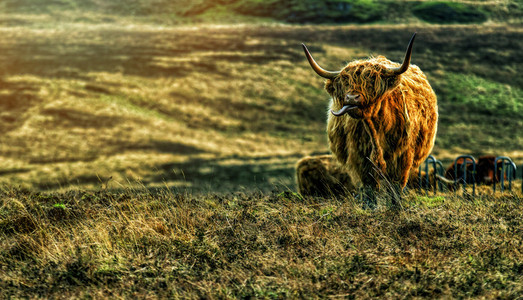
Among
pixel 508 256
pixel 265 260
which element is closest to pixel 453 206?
pixel 508 256

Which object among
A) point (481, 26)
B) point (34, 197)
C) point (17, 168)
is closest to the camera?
point (34, 197)

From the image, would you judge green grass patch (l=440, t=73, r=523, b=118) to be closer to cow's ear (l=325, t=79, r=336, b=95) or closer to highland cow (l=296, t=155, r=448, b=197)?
highland cow (l=296, t=155, r=448, b=197)

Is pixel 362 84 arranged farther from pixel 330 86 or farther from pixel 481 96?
pixel 481 96

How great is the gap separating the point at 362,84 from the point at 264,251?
2.43 metres

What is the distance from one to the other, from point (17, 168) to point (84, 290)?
21066mm

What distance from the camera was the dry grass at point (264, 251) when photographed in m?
4.23

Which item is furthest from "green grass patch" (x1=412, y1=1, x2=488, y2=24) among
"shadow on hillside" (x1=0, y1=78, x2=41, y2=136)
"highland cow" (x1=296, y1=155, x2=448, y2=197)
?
"highland cow" (x1=296, y1=155, x2=448, y2=197)

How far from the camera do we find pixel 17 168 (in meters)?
23.2

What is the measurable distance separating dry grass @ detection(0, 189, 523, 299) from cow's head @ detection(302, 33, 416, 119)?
121 cm

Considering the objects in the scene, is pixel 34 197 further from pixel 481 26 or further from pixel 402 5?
pixel 402 5

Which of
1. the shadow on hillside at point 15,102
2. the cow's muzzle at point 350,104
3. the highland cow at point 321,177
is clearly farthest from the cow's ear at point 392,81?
the shadow on hillside at point 15,102

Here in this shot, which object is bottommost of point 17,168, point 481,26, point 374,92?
point 17,168

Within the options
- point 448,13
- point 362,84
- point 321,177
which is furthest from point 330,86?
point 448,13

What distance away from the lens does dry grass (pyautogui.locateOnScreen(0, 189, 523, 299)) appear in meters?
4.23
